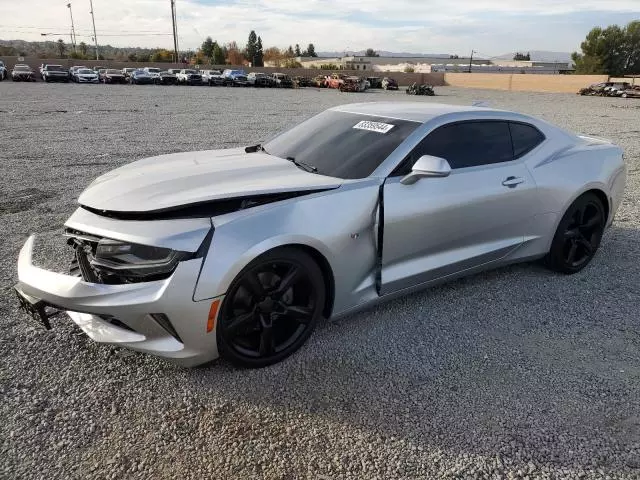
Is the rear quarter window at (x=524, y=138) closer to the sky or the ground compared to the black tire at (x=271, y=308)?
closer to the sky

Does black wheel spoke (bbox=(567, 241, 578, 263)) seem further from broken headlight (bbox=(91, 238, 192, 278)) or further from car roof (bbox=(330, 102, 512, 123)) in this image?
broken headlight (bbox=(91, 238, 192, 278))

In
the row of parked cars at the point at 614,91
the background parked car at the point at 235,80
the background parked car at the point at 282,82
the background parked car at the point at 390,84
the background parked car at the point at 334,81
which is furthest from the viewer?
the background parked car at the point at 390,84

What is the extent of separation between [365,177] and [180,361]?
1.62m

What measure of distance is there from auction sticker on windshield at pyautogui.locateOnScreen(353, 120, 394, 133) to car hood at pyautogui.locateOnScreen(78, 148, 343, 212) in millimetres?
637

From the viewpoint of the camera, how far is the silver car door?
3.44 m

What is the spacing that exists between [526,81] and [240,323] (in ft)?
196

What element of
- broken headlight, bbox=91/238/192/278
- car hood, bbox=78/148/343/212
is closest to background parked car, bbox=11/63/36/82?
car hood, bbox=78/148/343/212

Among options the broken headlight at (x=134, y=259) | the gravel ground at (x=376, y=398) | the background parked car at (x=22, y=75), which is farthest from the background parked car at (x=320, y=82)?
the broken headlight at (x=134, y=259)

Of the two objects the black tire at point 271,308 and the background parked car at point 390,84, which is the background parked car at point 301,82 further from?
the black tire at point 271,308

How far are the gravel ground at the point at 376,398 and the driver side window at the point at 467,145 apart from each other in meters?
1.08

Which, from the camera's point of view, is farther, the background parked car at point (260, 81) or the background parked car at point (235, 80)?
the background parked car at point (235, 80)

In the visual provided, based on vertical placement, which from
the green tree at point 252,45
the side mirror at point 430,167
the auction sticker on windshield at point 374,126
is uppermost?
the green tree at point 252,45

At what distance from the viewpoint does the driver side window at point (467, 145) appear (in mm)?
3662

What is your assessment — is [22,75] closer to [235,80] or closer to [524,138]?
[235,80]
